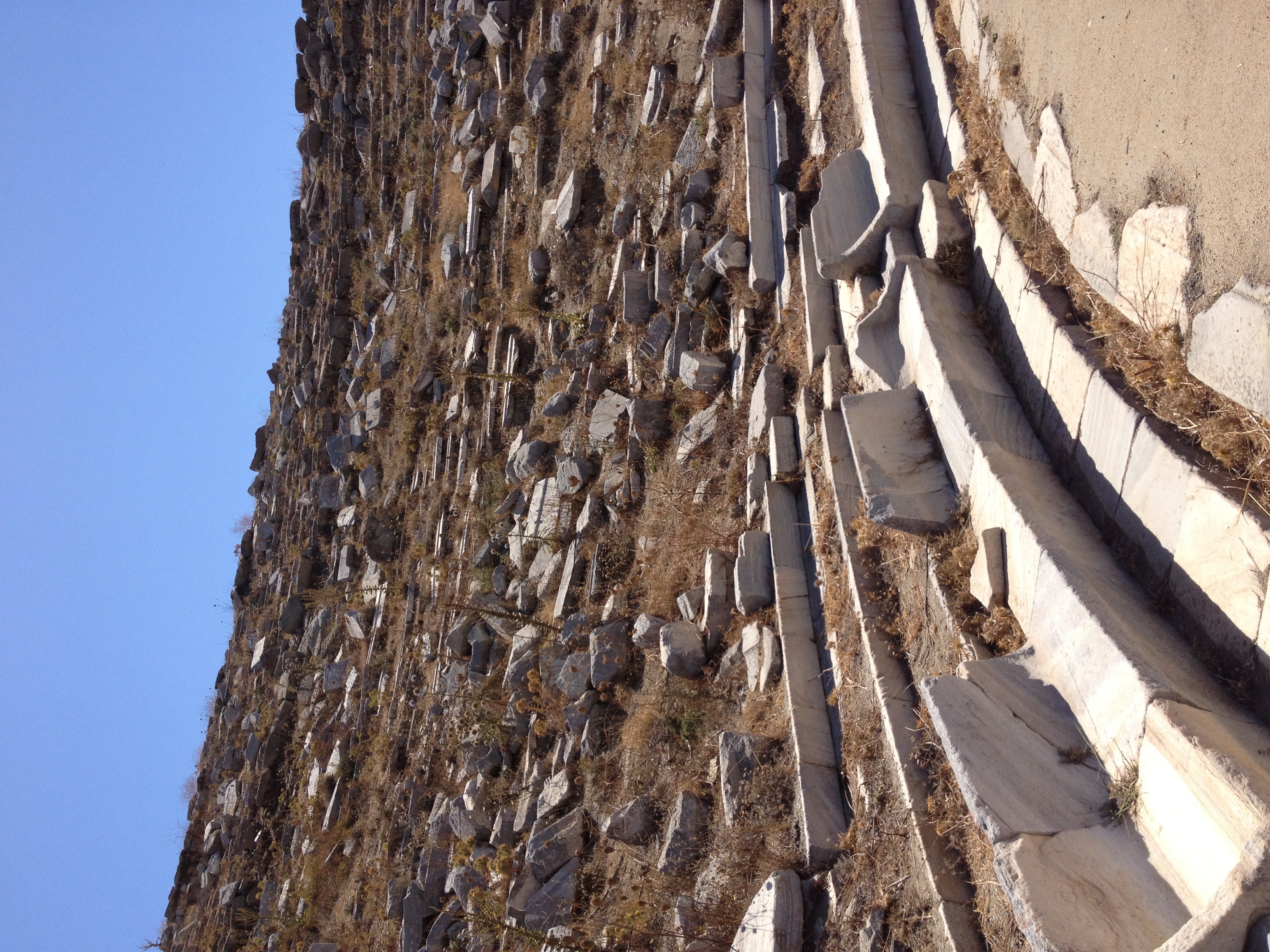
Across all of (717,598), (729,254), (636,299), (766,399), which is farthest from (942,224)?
(636,299)

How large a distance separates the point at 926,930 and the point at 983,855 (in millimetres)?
326

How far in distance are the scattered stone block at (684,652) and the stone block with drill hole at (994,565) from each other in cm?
186

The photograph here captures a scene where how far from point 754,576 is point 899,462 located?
111 centimetres

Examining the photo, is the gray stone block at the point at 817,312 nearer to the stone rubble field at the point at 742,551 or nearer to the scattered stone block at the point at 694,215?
the stone rubble field at the point at 742,551

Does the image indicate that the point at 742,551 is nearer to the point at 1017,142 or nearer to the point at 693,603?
the point at 693,603

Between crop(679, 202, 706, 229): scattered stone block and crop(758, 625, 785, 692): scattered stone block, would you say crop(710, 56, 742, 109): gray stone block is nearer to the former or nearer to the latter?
crop(679, 202, 706, 229): scattered stone block

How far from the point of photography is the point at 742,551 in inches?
191

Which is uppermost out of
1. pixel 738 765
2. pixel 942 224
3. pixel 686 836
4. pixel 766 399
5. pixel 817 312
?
pixel 817 312

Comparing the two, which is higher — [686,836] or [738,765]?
[738,765]

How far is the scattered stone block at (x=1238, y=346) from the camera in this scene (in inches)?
96.3

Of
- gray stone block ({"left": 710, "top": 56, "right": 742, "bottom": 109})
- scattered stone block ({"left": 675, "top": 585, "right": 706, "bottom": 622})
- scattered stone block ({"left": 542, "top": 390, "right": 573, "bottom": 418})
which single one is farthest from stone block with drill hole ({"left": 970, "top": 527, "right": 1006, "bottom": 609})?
scattered stone block ({"left": 542, "top": 390, "right": 573, "bottom": 418})

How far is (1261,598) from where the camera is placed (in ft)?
8.04

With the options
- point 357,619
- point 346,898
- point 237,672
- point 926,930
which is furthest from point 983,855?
point 237,672

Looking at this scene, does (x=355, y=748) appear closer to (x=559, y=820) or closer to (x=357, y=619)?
(x=357, y=619)
